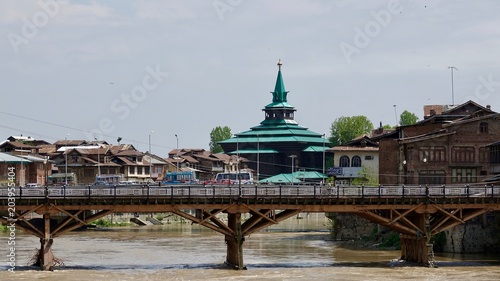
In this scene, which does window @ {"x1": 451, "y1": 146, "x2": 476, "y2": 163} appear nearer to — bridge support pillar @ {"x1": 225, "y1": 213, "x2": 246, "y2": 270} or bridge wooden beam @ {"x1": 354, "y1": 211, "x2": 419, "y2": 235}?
bridge wooden beam @ {"x1": 354, "y1": 211, "x2": 419, "y2": 235}

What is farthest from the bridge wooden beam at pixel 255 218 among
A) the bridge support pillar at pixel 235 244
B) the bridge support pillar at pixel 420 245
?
the bridge support pillar at pixel 420 245

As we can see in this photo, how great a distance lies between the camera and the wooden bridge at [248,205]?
71188mm

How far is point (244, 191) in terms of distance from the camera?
74125 mm

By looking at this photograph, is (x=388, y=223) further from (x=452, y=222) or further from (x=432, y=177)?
(x=432, y=177)

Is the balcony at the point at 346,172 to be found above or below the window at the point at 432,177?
above

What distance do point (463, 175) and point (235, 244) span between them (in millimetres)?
37676

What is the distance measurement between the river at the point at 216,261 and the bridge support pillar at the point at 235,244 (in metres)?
0.86

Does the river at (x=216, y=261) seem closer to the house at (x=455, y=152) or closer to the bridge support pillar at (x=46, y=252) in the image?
the bridge support pillar at (x=46, y=252)

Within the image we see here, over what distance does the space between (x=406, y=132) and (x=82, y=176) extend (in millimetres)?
79032

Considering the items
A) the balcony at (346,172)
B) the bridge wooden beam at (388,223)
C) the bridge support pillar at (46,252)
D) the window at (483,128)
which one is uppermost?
the window at (483,128)

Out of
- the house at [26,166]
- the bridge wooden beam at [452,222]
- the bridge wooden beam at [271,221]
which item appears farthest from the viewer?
the house at [26,166]

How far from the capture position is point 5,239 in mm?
109938

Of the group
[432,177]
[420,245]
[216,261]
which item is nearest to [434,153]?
[432,177]

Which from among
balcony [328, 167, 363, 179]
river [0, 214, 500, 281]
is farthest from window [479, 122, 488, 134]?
balcony [328, 167, 363, 179]
